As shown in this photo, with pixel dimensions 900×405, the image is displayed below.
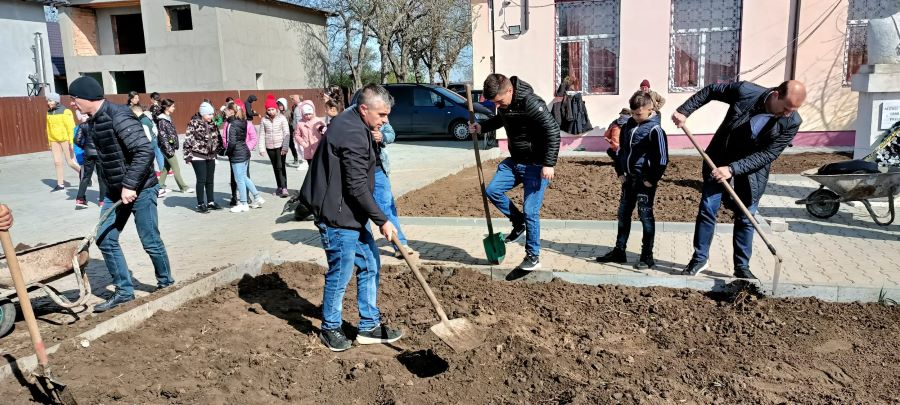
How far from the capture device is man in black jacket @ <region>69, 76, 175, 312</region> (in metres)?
5.25

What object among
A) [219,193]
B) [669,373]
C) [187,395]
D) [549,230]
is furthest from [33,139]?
[669,373]

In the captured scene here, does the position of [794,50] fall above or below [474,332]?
above

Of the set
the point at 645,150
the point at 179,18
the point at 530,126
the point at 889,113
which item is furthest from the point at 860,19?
the point at 179,18

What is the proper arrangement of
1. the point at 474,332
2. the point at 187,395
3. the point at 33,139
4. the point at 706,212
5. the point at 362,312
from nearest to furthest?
1. the point at 187,395
2. the point at 474,332
3. the point at 362,312
4. the point at 706,212
5. the point at 33,139

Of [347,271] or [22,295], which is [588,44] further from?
[22,295]

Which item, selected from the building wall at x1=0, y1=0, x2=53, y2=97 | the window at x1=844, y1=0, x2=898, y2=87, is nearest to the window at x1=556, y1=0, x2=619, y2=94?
the window at x1=844, y1=0, x2=898, y2=87

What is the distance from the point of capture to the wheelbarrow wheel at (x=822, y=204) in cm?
810

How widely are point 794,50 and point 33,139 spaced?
2136cm

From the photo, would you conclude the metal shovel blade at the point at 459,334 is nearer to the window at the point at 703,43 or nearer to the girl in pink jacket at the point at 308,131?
the girl in pink jacket at the point at 308,131

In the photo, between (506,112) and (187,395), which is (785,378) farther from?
(187,395)

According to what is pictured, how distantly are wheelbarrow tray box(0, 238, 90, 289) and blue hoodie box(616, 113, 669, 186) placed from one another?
4747 millimetres

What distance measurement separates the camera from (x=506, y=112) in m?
5.93

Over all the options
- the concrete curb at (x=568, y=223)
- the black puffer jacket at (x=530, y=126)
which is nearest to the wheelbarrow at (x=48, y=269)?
the black puffer jacket at (x=530, y=126)

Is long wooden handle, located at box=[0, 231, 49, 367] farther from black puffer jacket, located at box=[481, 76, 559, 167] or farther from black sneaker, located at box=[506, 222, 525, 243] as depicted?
black sneaker, located at box=[506, 222, 525, 243]
